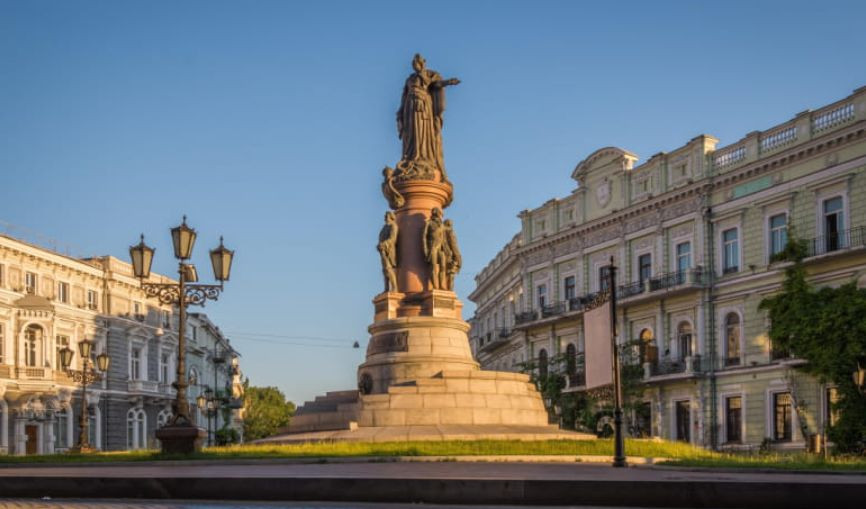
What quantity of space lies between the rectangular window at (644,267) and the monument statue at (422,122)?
27.5 m

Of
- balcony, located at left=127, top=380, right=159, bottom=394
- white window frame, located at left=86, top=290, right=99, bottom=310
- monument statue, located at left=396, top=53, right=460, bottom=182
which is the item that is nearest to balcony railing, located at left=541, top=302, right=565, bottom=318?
balcony, located at left=127, top=380, right=159, bottom=394

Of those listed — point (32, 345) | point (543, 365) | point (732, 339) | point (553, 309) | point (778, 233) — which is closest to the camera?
point (778, 233)

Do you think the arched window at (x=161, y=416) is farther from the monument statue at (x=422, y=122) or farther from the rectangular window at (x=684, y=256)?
the monument statue at (x=422, y=122)

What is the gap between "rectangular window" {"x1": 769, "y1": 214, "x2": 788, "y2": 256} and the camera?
152 feet

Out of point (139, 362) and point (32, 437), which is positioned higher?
point (139, 362)

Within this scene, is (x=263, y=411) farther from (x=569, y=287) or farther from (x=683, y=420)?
(x=683, y=420)

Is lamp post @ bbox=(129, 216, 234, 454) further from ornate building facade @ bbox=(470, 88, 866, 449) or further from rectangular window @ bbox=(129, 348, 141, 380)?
rectangular window @ bbox=(129, 348, 141, 380)

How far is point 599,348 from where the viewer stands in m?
22.2

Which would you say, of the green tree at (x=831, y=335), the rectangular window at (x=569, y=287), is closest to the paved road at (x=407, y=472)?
the green tree at (x=831, y=335)

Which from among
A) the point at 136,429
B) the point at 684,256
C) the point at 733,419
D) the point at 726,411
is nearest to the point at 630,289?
the point at 684,256

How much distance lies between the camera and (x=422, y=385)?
25094mm

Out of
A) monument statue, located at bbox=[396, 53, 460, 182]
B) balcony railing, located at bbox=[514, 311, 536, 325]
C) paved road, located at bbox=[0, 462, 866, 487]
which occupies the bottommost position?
paved road, located at bbox=[0, 462, 866, 487]

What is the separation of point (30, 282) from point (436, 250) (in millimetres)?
38479

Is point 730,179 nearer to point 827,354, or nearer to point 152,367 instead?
point 827,354
